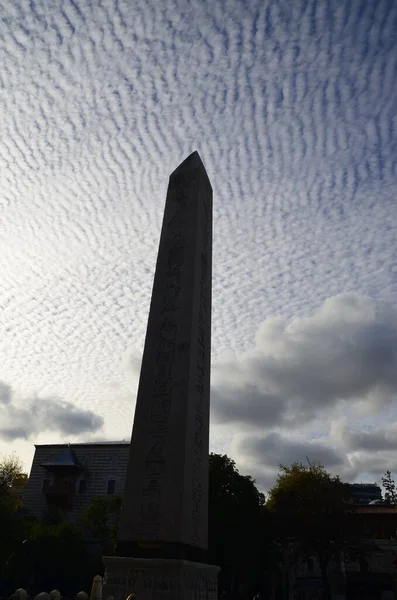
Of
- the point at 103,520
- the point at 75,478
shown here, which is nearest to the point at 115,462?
the point at 75,478

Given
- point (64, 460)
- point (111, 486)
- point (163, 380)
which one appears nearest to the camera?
point (163, 380)

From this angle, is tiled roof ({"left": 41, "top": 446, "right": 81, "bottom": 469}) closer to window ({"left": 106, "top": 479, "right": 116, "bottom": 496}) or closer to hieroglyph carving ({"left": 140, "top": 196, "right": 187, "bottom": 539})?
window ({"left": 106, "top": 479, "right": 116, "bottom": 496})

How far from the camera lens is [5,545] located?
78.4ft

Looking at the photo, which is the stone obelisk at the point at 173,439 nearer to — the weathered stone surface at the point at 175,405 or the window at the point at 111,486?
the weathered stone surface at the point at 175,405

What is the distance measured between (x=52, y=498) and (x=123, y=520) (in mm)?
30433

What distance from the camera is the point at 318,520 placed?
88.7ft

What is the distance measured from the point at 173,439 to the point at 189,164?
6.30m

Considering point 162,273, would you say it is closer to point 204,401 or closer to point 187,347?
point 187,347

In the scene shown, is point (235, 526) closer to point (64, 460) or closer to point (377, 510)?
point (377, 510)

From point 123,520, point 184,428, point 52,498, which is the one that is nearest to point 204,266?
point 184,428

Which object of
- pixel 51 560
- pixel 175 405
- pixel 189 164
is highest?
pixel 189 164

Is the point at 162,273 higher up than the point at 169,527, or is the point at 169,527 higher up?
the point at 162,273

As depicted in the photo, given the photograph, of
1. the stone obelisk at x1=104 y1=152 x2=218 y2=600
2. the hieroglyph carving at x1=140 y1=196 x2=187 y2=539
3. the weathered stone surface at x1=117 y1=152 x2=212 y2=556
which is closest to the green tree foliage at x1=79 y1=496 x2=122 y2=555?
the stone obelisk at x1=104 y1=152 x2=218 y2=600

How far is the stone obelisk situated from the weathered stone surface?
0.05 ft
